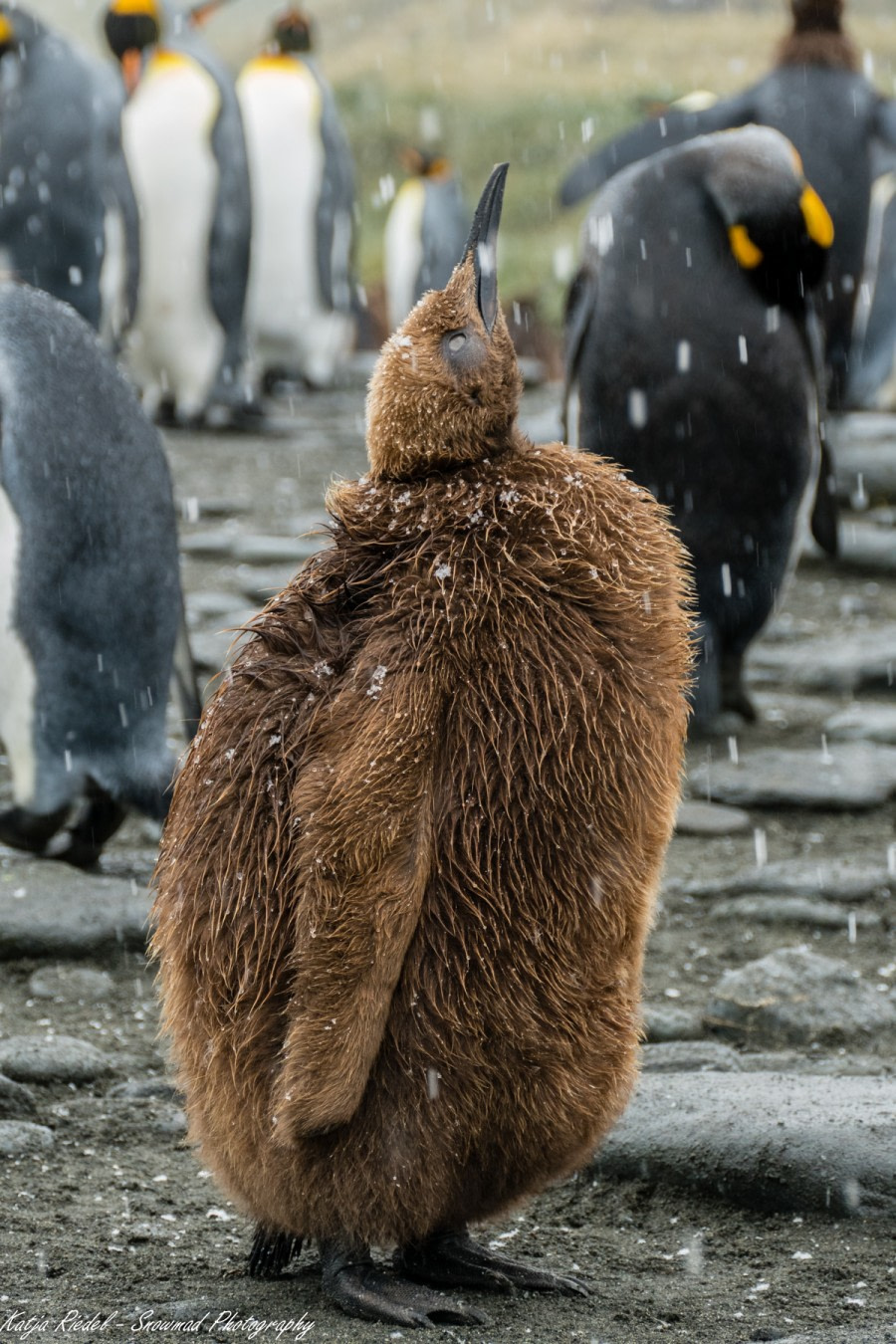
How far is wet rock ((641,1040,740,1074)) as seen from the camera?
8.90 ft

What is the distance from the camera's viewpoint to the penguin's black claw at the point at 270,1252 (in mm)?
1914

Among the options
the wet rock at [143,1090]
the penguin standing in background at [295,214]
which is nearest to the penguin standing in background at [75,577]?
the wet rock at [143,1090]

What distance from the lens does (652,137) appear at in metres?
6.74

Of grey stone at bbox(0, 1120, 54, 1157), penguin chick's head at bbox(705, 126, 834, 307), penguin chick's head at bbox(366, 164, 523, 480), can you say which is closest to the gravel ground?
grey stone at bbox(0, 1120, 54, 1157)

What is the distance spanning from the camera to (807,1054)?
2814 mm

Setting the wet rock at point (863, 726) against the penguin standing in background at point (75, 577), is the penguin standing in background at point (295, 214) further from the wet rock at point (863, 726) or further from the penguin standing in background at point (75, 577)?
the penguin standing in background at point (75, 577)

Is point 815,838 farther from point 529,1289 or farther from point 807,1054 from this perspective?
point 529,1289

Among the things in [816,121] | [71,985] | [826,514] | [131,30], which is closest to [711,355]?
[826,514]

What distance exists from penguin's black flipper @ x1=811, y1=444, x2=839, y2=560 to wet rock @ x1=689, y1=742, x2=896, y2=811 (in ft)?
2.91

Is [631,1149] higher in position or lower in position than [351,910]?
lower

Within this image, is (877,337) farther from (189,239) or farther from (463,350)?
(463,350)

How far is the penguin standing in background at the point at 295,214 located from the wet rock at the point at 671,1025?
917 cm

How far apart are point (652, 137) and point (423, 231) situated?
748 centimetres

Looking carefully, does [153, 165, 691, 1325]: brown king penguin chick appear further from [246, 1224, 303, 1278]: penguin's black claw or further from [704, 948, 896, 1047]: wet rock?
[704, 948, 896, 1047]: wet rock
